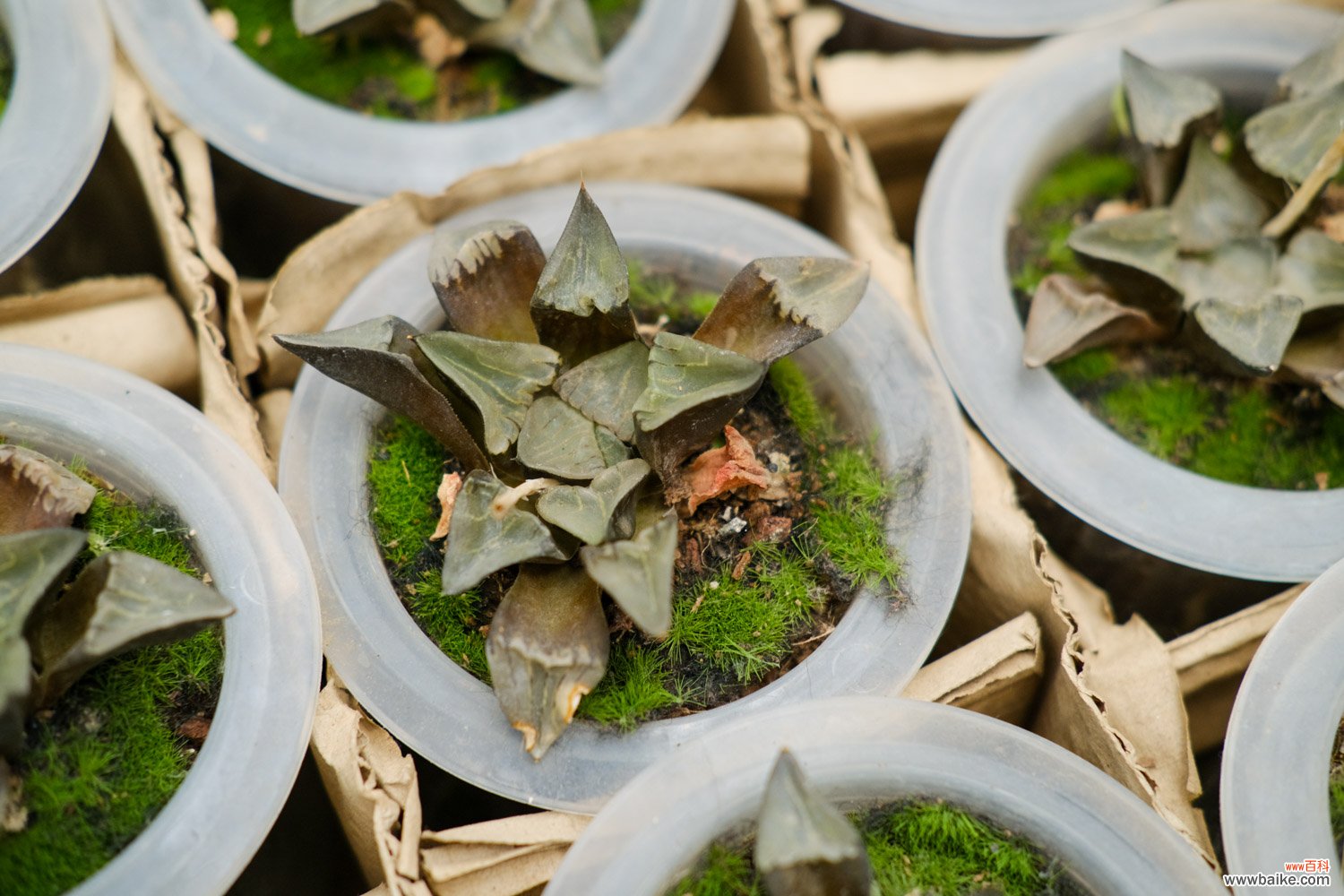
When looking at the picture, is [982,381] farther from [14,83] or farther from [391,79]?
[14,83]

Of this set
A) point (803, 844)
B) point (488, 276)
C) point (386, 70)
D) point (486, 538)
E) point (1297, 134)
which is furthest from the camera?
point (386, 70)

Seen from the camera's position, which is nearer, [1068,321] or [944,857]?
[944,857]

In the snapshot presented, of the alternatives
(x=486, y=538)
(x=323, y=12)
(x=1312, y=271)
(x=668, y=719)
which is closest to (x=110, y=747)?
(x=486, y=538)

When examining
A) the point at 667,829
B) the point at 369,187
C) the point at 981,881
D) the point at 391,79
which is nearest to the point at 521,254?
the point at 369,187

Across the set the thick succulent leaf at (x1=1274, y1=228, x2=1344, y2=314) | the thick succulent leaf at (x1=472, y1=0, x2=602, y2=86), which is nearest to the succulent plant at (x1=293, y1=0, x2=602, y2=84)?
the thick succulent leaf at (x1=472, y1=0, x2=602, y2=86)

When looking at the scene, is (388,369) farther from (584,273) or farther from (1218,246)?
(1218,246)

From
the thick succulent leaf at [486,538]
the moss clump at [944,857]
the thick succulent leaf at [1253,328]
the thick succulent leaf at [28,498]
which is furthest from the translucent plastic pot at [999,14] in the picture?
the thick succulent leaf at [28,498]

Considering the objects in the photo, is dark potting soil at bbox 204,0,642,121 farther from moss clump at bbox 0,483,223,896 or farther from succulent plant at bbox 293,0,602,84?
moss clump at bbox 0,483,223,896
